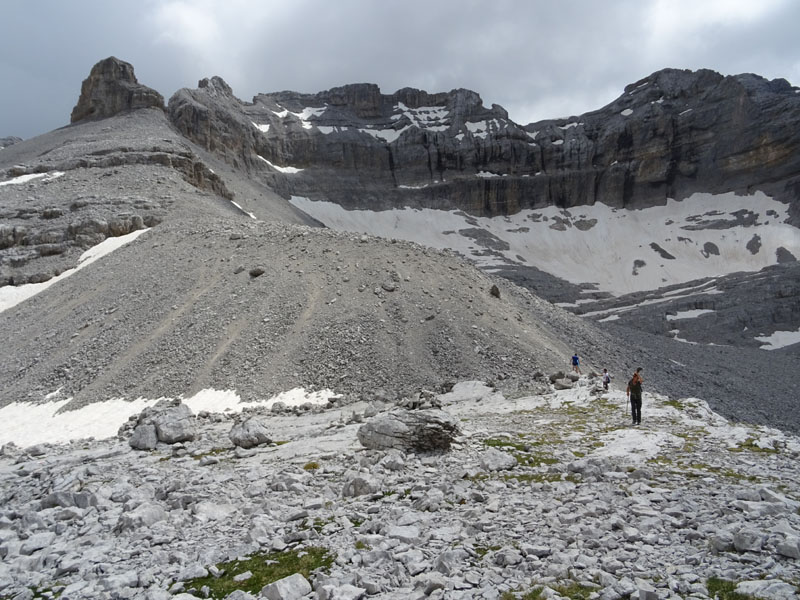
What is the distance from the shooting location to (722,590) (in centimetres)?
746

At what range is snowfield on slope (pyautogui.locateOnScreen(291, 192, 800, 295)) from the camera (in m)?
126

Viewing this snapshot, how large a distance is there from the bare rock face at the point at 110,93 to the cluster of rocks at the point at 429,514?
103 metres

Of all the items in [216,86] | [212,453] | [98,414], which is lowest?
[98,414]

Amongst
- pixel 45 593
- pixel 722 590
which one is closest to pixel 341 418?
pixel 45 593

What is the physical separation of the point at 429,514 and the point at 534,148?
16779 centimetres

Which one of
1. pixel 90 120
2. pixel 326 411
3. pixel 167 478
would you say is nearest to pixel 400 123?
pixel 90 120

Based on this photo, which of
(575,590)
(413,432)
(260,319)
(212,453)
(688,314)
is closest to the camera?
(575,590)

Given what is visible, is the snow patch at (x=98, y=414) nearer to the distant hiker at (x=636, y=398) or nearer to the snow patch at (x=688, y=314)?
the distant hiker at (x=636, y=398)

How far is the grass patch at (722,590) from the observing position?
7.23 metres

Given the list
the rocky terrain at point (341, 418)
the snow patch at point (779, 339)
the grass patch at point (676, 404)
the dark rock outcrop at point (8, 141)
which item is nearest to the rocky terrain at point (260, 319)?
the rocky terrain at point (341, 418)

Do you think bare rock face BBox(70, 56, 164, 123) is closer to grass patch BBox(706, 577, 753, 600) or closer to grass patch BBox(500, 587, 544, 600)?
grass patch BBox(500, 587, 544, 600)

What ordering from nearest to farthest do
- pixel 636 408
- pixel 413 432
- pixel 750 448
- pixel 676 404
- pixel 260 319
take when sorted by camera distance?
pixel 750 448, pixel 413 432, pixel 636 408, pixel 676 404, pixel 260 319

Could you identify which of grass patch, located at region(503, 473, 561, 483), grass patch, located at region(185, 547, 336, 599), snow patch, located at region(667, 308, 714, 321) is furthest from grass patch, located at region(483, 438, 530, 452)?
snow patch, located at region(667, 308, 714, 321)

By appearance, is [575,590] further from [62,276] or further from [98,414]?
[62,276]
